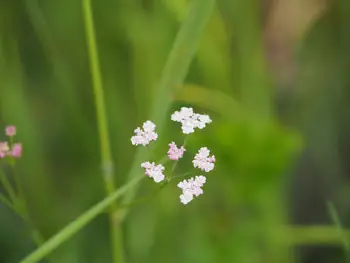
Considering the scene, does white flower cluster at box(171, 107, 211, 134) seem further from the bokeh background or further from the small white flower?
the bokeh background

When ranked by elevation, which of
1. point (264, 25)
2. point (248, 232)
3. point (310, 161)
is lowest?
point (248, 232)

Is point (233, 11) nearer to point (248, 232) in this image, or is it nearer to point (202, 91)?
point (202, 91)

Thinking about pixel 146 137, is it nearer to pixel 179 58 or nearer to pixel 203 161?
pixel 203 161

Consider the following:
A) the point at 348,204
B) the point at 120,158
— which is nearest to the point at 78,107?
the point at 120,158

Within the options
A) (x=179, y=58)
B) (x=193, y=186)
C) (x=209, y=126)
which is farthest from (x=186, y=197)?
(x=209, y=126)

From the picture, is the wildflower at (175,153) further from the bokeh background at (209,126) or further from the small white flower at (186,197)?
A: the bokeh background at (209,126)

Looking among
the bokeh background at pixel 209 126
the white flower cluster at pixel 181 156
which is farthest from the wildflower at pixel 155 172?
the bokeh background at pixel 209 126
